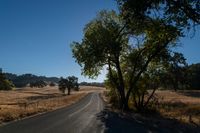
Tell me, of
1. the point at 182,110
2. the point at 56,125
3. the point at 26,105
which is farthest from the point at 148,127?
the point at 26,105

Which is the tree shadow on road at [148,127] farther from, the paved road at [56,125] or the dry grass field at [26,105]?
the dry grass field at [26,105]

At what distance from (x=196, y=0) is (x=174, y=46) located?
23.4 m

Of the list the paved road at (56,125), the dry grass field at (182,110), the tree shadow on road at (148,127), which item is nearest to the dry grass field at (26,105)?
the paved road at (56,125)

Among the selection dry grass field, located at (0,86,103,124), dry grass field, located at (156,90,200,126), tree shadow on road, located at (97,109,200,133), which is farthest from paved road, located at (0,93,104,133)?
dry grass field, located at (156,90,200,126)

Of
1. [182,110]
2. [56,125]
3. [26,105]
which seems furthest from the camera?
[26,105]

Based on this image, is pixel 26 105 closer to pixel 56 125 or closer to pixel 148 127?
pixel 56 125

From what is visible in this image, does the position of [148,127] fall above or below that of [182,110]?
below

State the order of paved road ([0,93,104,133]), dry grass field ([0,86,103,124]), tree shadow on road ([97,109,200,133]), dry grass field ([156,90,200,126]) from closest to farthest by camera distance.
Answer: paved road ([0,93,104,133]) < tree shadow on road ([97,109,200,133]) < dry grass field ([0,86,103,124]) < dry grass field ([156,90,200,126])

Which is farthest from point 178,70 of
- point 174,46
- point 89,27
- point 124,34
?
point 89,27

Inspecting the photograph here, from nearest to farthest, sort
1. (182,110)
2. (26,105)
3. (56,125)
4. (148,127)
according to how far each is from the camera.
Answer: (148,127) → (56,125) → (182,110) → (26,105)

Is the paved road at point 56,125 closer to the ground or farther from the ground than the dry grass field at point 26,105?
closer to the ground

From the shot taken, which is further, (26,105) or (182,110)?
(26,105)

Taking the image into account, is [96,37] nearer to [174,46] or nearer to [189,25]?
[174,46]

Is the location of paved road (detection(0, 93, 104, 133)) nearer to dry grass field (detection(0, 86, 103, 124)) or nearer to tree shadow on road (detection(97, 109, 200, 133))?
tree shadow on road (detection(97, 109, 200, 133))
